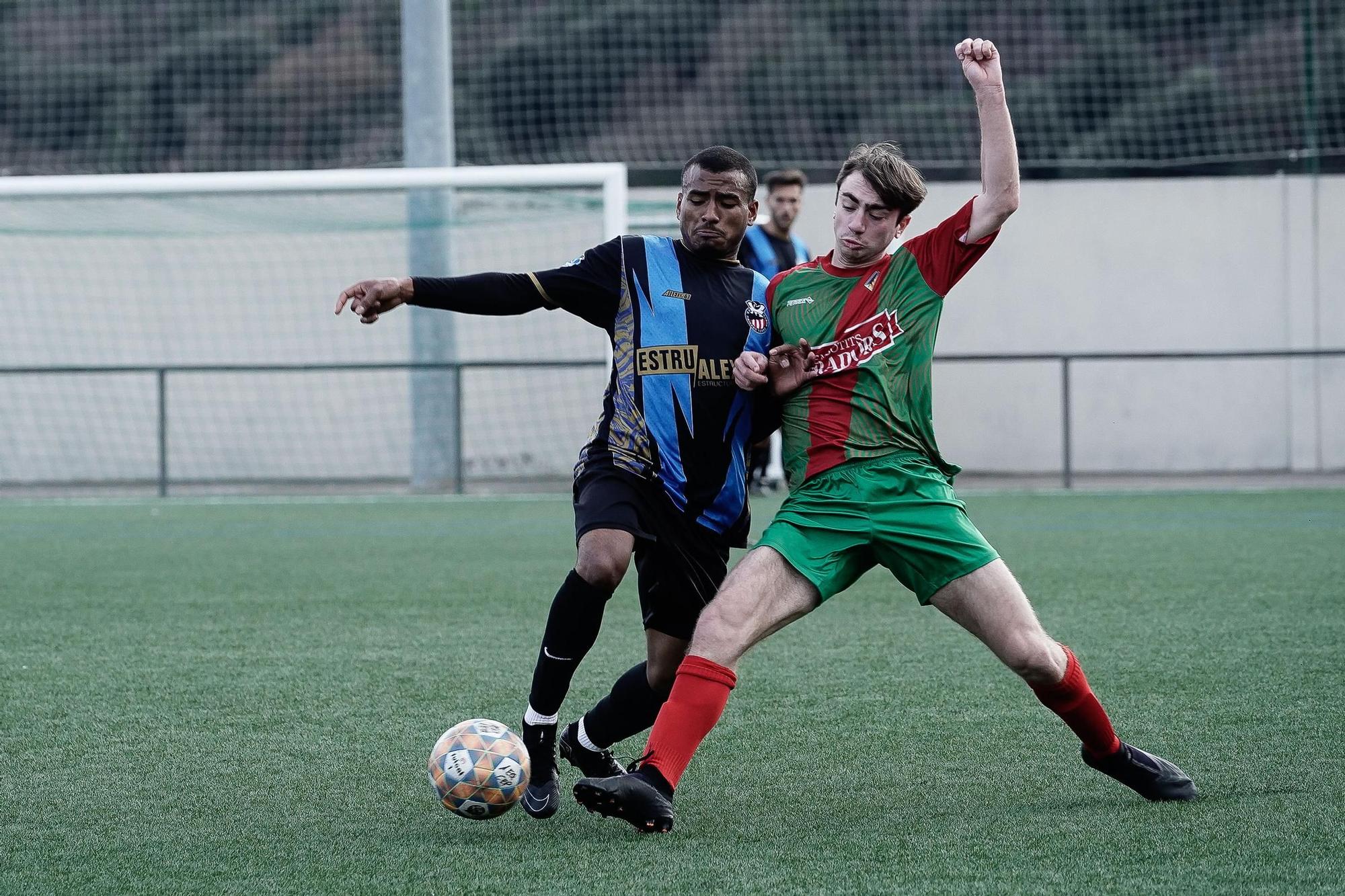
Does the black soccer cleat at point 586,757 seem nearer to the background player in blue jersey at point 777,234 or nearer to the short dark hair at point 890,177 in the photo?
the short dark hair at point 890,177

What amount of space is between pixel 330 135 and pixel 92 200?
11165 mm

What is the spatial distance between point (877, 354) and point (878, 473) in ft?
0.96

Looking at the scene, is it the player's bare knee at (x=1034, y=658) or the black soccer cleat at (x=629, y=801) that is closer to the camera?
the black soccer cleat at (x=629, y=801)

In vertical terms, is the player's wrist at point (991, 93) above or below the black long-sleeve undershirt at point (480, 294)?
above

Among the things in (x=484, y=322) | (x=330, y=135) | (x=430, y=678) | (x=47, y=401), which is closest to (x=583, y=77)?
(x=330, y=135)

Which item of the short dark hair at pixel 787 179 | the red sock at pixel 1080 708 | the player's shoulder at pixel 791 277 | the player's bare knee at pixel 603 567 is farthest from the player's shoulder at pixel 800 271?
the short dark hair at pixel 787 179

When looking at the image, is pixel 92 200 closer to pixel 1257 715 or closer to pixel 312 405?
pixel 312 405

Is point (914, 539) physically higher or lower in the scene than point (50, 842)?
higher

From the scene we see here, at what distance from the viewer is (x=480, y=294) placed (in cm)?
379

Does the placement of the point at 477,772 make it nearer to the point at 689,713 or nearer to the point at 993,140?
the point at 689,713

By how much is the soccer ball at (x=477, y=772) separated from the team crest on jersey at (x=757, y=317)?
119 centimetres

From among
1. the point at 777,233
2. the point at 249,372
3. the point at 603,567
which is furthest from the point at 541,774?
the point at 249,372

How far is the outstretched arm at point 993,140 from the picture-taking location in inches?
141

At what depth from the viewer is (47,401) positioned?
16125mm
